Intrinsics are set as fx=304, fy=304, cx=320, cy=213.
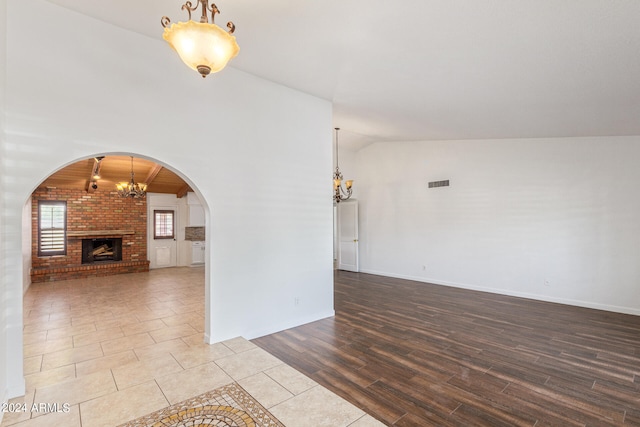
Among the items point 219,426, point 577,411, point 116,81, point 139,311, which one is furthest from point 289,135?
point 577,411

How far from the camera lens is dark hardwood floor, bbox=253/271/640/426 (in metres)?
2.50

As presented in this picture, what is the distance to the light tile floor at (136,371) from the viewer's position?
236cm

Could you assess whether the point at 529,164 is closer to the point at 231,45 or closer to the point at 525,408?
the point at 525,408

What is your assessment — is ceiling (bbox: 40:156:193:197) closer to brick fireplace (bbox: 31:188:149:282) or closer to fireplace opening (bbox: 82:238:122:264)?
brick fireplace (bbox: 31:188:149:282)

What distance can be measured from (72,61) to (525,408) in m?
5.07

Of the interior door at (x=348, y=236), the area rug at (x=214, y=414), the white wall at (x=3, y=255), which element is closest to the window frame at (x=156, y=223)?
the interior door at (x=348, y=236)

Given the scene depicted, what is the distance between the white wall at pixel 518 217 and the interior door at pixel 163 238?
672 cm

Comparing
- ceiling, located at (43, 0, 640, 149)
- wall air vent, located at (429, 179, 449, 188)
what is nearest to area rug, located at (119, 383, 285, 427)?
ceiling, located at (43, 0, 640, 149)

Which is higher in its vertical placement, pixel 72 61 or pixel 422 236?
pixel 72 61

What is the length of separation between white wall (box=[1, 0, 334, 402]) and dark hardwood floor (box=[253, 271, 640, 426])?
716mm

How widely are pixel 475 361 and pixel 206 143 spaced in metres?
3.97

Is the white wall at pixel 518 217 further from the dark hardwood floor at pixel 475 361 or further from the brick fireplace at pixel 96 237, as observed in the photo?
the brick fireplace at pixel 96 237

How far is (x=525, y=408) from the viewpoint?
8.30ft

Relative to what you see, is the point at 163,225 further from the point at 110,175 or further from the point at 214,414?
the point at 214,414
